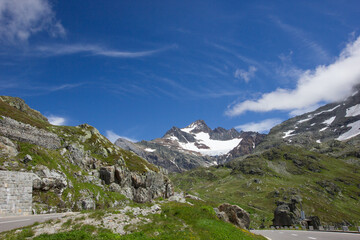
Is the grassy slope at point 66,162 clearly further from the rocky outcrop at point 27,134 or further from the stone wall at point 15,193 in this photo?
the stone wall at point 15,193

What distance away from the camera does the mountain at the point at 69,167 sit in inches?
1608

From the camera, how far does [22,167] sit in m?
39.3

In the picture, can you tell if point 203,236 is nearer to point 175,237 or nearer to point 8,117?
point 175,237

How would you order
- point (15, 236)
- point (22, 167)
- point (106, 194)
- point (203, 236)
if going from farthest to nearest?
point (106, 194)
point (22, 167)
point (203, 236)
point (15, 236)

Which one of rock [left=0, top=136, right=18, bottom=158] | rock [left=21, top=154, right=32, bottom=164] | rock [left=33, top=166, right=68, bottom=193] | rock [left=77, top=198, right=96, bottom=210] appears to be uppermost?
rock [left=0, top=136, right=18, bottom=158]

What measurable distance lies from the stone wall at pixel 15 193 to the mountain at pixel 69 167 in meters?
2.34

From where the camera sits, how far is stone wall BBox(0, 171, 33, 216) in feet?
108

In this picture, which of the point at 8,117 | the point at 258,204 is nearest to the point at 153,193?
the point at 8,117

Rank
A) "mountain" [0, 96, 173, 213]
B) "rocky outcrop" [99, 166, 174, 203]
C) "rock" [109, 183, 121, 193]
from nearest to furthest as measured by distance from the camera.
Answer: "mountain" [0, 96, 173, 213] < "rock" [109, 183, 121, 193] < "rocky outcrop" [99, 166, 174, 203]

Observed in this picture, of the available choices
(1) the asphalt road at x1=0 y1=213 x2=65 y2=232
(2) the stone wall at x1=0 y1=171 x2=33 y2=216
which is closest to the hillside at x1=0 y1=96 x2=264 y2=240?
(1) the asphalt road at x1=0 y1=213 x2=65 y2=232

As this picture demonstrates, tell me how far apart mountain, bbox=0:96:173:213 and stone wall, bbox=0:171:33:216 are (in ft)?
7.68

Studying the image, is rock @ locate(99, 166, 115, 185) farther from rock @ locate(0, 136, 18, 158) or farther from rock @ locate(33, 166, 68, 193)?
rock @ locate(0, 136, 18, 158)

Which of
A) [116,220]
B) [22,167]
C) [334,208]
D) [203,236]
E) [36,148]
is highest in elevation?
[36,148]

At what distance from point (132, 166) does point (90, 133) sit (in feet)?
59.3
